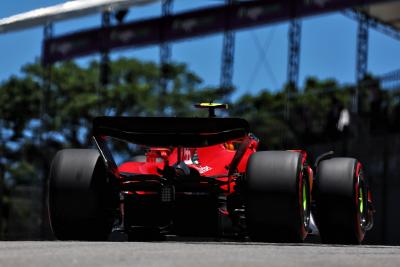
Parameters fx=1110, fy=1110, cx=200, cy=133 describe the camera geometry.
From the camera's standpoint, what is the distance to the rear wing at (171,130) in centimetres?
882

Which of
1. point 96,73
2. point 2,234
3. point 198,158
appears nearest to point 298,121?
point 2,234

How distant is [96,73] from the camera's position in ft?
191

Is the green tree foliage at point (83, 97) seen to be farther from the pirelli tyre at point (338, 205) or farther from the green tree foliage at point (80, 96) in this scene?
the pirelli tyre at point (338, 205)

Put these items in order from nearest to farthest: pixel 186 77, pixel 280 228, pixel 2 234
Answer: pixel 280 228, pixel 2 234, pixel 186 77

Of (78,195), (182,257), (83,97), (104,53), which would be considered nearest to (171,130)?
(78,195)

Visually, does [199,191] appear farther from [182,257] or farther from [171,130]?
[182,257]

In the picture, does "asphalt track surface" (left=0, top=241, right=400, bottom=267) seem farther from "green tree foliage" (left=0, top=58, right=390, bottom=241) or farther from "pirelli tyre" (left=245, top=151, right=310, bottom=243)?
"green tree foliage" (left=0, top=58, right=390, bottom=241)

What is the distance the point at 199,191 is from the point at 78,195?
0.97 m

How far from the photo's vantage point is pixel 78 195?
28.9 ft

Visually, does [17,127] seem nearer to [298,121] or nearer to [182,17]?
[182,17]

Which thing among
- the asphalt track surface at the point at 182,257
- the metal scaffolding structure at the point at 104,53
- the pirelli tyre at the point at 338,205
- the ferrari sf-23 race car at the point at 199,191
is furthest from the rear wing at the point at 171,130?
the metal scaffolding structure at the point at 104,53

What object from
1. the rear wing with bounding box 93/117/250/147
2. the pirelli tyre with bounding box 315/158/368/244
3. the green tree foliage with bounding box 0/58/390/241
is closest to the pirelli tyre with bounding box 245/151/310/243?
the rear wing with bounding box 93/117/250/147

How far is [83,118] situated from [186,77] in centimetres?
558

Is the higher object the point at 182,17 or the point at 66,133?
the point at 182,17
